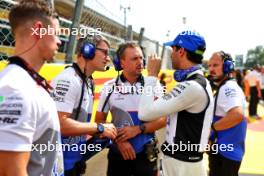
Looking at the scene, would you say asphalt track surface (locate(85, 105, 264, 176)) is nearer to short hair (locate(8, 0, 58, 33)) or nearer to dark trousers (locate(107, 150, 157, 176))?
dark trousers (locate(107, 150, 157, 176))

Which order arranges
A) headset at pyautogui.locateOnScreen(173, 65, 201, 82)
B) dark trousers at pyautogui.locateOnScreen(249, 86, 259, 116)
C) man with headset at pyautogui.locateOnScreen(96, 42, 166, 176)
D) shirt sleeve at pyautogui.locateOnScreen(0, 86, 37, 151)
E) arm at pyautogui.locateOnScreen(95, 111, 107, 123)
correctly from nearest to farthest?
shirt sleeve at pyautogui.locateOnScreen(0, 86, 37, 151) → headset at pyautogui.locateOnScreen(173, 65, 201, 82) → man with headset at pyautogui.locateOnScreen(96, 42, 166, 176) → arm at pyautogui.locateOnScreen(95, 111, 107, 123) → dark trousers at pyautogui.locateOnScreen(249, 86, 259, 116)

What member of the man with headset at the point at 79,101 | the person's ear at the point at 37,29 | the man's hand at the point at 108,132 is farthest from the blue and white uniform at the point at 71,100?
the person's ear at the point at 37,29

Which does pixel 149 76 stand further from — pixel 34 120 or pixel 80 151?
pixel 34 120

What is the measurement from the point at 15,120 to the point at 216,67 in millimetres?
2843

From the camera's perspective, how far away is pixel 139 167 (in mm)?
3246

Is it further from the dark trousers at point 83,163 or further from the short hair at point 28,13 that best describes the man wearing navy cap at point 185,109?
the short hair at point 28,13

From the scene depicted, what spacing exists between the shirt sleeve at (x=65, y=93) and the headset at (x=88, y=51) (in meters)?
0.33

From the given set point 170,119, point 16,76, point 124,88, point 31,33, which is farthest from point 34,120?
point 124,88

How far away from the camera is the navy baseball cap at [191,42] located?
2725 mm

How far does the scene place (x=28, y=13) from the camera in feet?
5.50

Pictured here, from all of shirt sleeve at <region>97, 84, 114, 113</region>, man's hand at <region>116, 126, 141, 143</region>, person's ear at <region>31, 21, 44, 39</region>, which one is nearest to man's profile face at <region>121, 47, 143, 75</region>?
shirt sleeve at <region>97, 84, 114, 113</region>

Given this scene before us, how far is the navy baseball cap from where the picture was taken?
2725 mm

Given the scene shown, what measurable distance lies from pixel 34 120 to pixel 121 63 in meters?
1.98

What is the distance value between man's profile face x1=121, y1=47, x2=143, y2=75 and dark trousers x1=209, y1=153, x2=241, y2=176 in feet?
4.23
